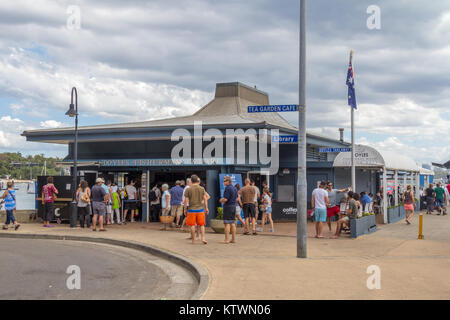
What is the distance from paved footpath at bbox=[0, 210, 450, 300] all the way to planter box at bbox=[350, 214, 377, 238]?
263 millimetres

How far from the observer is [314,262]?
33.9 feet

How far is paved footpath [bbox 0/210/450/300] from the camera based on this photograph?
7543mm

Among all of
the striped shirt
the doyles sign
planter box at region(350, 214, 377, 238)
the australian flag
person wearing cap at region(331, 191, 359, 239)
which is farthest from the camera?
the doyles sign

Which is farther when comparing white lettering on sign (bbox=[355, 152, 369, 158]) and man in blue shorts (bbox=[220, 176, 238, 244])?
white lettering on sign (bbox=[355, 152, 369, 158])

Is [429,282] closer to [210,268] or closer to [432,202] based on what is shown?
[210,268]

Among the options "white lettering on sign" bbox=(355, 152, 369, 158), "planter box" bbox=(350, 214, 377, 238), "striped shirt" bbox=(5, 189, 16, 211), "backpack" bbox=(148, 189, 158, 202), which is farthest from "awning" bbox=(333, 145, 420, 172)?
"striped shirt" bbox=(5, 189, 16, 211)

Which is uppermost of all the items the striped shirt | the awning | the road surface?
the awning

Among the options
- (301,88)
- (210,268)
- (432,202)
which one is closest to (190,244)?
(210,268)

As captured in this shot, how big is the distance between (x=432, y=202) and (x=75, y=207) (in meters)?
18.9

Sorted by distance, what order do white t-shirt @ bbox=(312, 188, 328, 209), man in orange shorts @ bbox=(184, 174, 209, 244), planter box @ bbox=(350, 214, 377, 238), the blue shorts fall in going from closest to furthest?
man in orange shorts @ bbox=(184, 174, 209, 244) < planter box @ bbox=(350, 214, 377, 238) < the blue shorts < white t-shirt @ bbox=(312, 188, 328, 209)

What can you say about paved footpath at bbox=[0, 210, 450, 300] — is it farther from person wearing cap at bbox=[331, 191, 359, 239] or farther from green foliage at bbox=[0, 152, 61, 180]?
green foliage at bbox=[0, 152, 61, 180]

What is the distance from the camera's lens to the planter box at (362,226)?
48.6 feet

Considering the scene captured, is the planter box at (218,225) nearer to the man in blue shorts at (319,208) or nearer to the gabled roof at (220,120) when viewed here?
the man in blue shorts at (319,208)

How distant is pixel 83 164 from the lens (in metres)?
21.0
